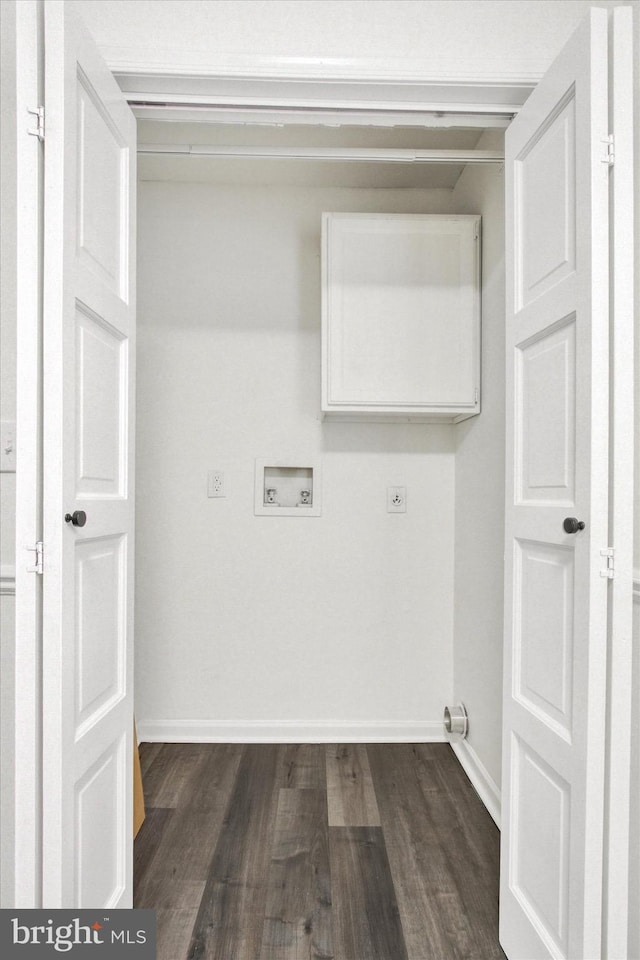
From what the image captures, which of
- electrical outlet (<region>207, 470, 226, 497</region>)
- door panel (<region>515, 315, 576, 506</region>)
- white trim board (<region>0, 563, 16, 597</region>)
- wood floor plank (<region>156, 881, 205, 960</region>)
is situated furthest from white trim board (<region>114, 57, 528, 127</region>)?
wood floor plank (<region>156, 881, 205, 960</region>)

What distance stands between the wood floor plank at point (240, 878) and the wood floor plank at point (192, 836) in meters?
0.04

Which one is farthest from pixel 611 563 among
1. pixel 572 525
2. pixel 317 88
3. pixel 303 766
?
pixel 303 766

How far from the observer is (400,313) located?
242cm

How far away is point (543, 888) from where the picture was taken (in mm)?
1308

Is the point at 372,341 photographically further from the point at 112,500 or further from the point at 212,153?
the point at 112,500

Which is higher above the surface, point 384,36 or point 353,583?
point 384,36

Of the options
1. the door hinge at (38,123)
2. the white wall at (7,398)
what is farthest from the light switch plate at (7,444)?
the door hinge at (38,123)

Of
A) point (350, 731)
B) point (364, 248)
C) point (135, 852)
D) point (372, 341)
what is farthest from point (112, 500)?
point (350, 731)

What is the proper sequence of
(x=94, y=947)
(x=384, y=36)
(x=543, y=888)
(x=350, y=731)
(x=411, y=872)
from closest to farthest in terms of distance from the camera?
(x=94, y=947)
(x=543, y=888)
(x=384, y=36)
(x=411, y=872)
(x=350, y=731)

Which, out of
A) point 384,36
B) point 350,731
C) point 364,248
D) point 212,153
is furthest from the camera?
point 350,731

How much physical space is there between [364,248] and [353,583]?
147cm

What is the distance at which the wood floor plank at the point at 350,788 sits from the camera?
2.06m

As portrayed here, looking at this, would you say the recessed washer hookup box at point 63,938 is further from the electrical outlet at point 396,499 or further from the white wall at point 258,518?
the electrical outlet at point 396,499

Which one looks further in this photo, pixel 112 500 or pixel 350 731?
pixel 350 731
